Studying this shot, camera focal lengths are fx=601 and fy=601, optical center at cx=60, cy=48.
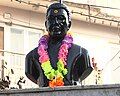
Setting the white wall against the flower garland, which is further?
the white wall

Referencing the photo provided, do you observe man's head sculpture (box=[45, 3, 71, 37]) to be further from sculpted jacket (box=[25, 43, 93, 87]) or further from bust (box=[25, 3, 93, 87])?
sculpted jacket (box=[25, 43, 93, 87])

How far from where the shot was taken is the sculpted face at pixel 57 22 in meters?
4.29

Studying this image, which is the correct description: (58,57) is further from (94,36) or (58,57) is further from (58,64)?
(94,36)

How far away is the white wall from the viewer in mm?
14289

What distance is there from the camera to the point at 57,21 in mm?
4312

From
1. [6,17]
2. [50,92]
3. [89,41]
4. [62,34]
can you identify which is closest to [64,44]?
[62,34]

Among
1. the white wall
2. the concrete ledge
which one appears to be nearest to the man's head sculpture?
the concrete ledge

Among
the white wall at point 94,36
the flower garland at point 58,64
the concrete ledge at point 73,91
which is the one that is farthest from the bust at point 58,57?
the white wall at point 94,36

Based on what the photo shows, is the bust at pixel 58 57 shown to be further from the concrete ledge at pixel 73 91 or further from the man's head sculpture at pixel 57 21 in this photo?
the concrete ledge at pixel 73 91

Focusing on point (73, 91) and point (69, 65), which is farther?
point (69, 65)

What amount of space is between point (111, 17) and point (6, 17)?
2886mm

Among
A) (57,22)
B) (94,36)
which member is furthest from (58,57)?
(94,36)

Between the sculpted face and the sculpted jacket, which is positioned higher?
the sculpted face

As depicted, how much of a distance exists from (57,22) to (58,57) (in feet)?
0.84
